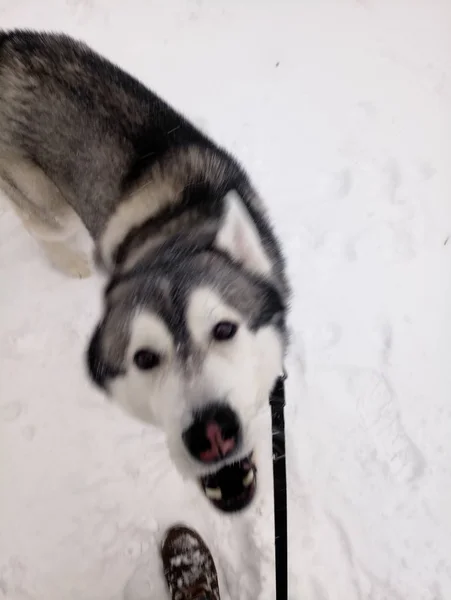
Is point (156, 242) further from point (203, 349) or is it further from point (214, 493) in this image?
point (214, 493)

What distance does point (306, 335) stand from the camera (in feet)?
8.47

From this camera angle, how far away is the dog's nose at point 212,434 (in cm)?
151

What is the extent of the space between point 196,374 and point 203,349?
0.28 feet

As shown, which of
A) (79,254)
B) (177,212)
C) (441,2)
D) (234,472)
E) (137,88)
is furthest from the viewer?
(441,2)

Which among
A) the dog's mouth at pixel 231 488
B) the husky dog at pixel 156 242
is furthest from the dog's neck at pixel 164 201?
the dog's mouth at pixel 231 488

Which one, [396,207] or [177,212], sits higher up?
[396,207]

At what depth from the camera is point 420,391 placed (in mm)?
2512

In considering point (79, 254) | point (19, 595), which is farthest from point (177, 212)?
point (19, 595)

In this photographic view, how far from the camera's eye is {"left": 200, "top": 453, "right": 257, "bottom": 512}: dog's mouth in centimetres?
180

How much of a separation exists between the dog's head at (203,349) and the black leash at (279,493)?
0.11 m

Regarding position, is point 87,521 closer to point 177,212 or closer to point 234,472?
point 234,472

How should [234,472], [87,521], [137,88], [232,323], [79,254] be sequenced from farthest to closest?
[79,254], [87,521], [137,88], [234,472], [232,323]

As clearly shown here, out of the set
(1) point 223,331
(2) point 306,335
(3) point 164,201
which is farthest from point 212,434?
(2) point 306,335

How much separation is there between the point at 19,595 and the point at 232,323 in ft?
5.87
